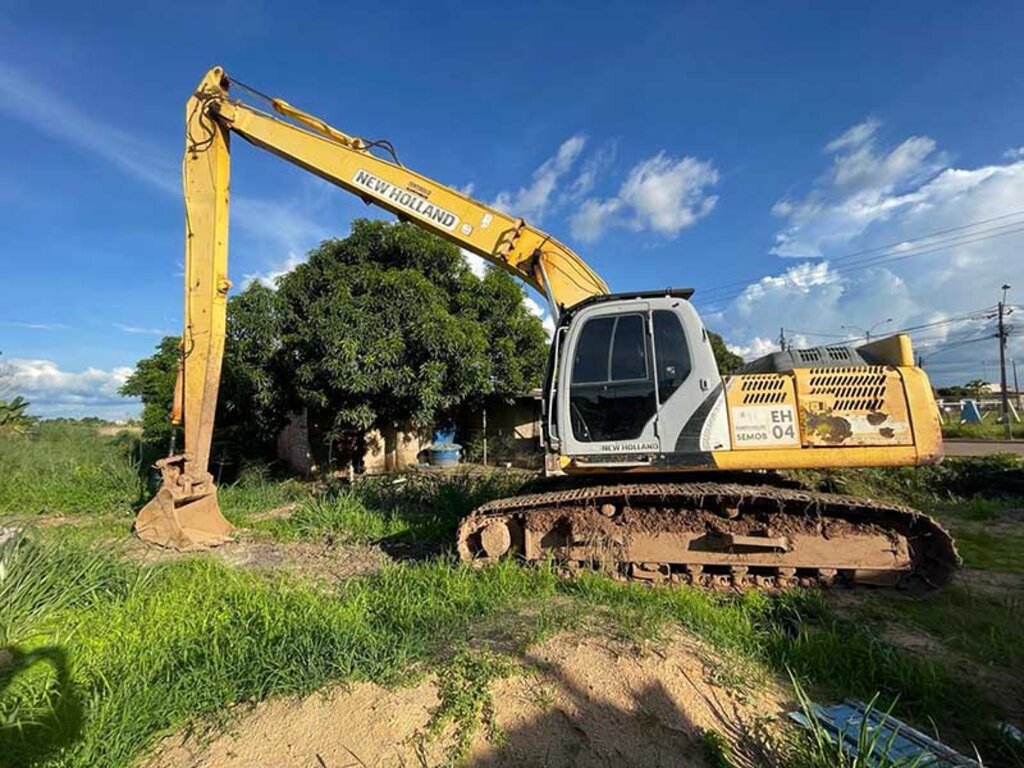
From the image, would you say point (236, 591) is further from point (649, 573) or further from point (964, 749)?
point (964, 749)

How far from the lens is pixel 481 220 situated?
6.30 m

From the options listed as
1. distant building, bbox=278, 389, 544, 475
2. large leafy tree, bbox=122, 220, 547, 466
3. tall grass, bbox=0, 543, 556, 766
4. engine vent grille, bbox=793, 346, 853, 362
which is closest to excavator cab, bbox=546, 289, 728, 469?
engine vent grille, bbox=793, 346, 853, 362

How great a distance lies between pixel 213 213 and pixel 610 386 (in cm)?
542

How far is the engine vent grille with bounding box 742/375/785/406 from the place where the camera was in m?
4.62

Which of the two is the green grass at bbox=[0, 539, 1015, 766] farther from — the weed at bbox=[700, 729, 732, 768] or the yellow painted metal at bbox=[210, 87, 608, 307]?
the yellow painted metal at bbox=[210, 87, 608, 307]

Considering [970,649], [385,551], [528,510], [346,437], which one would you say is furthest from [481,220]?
[346,437]

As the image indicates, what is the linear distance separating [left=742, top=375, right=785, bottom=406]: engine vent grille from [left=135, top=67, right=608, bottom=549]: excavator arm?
2898mm

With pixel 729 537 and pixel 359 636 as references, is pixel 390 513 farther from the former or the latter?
pixel 729 537

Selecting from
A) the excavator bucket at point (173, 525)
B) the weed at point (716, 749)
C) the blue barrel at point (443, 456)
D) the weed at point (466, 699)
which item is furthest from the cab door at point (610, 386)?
the blue barrel at point (443, 456)

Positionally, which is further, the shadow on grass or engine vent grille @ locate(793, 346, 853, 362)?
engine vent grille @ locate(793, 346, 853, 362)

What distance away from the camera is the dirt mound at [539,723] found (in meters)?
2.45

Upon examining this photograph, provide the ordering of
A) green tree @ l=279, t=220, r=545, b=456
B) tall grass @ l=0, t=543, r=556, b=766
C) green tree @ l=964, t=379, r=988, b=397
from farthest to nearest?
green tree @ l=964, t=379, r=988, b=397 < green tree @ l=279, t=220, r=545, b=456 < tall grass @ l=0, t=543, r=556, b=766

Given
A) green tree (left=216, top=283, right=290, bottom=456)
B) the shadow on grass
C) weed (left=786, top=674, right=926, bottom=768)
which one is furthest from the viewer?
green tree (left=216, top=283, right=290, bottom=456)

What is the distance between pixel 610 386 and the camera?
16.0 feet
